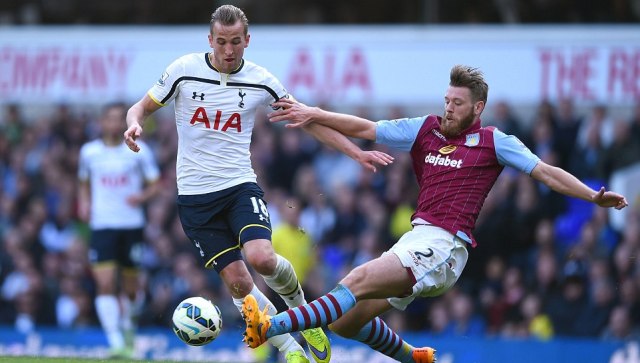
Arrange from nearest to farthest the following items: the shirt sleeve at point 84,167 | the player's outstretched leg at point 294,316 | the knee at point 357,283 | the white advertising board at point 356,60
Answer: the player's outstretched leg at point 294,316 → the knee at point 357,283 → the shirt sleeve at point 84,167 → the white advertising board at point 356,60

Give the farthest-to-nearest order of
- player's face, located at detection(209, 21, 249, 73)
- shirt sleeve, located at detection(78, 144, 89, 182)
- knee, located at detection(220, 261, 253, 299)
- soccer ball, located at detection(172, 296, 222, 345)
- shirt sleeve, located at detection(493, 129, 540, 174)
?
shirt sleeve, located at detection(78, 144, 89, 182) → knee, located at detection(220, 261, 253, 299) → player's face, located at detection(209, 21, 249, 73) → soccer ball, located at detection(172, 296, 222, 345) → shirt sleeve, located at detection(493, 129, 540, 174)

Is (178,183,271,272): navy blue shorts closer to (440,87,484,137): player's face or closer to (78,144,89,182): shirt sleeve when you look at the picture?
(440,87,484,137): player's face

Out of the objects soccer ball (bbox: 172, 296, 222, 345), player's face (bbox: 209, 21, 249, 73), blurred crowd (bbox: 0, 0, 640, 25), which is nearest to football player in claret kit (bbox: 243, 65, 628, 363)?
player's face (bbox: 209, 21, 249, 73)

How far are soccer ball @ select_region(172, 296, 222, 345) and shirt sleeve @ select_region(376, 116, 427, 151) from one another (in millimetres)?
1757

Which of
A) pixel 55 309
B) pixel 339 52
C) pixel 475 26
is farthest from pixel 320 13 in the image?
pixel 55 309

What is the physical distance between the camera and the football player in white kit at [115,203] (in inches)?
518

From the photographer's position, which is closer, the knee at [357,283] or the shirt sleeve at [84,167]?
the knee at [357,283]

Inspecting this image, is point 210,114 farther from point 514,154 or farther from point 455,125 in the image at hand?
point 514,154

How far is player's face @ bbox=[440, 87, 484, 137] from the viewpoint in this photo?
29.2ft

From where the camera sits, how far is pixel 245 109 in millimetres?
9539

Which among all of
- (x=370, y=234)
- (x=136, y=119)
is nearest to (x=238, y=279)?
(x=136, y=119)

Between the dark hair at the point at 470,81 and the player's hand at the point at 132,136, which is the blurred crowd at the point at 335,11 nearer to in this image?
the dark hair at the point at 470,81

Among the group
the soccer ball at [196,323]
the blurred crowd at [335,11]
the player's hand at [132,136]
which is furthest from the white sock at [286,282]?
the blurred crowd at [335,11]

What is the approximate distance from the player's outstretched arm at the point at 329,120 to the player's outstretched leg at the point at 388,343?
139 cm
